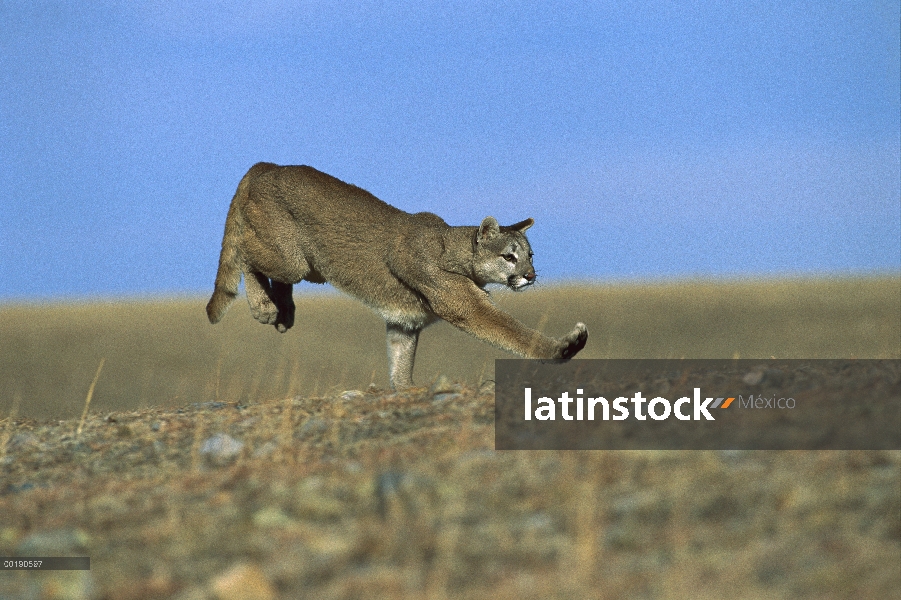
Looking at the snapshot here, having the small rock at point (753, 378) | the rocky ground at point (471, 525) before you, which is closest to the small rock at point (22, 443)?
the rocky ground at point (471, 525)

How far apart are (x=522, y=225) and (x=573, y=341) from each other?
2006 mm

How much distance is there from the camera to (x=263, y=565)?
14.5 ft

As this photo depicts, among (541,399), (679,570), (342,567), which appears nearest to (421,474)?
(342,567)

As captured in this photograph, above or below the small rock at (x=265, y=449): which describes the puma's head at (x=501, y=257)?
above

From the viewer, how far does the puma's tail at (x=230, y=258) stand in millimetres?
12453

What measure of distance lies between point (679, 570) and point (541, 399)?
3.68 m

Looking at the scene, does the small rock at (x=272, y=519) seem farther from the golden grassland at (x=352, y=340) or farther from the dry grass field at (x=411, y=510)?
the golden grassland at (x=352, y=340)

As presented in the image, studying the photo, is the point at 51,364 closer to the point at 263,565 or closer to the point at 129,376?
the point at 129,376

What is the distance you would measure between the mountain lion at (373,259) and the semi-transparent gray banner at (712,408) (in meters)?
1.40

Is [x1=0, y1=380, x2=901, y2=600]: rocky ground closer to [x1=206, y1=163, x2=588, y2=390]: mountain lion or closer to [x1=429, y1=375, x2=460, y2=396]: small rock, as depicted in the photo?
[x1=429, y1=375, x2=460, y2=396]: small rock

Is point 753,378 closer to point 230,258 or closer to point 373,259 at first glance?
point 373,259

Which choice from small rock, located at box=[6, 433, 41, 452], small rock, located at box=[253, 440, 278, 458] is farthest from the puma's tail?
small rock, located at box=[253, 440, 278, 458]

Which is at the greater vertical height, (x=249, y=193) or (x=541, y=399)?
(x=249, y=193)

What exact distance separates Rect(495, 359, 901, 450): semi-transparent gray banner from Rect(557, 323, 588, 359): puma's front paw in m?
0.19
